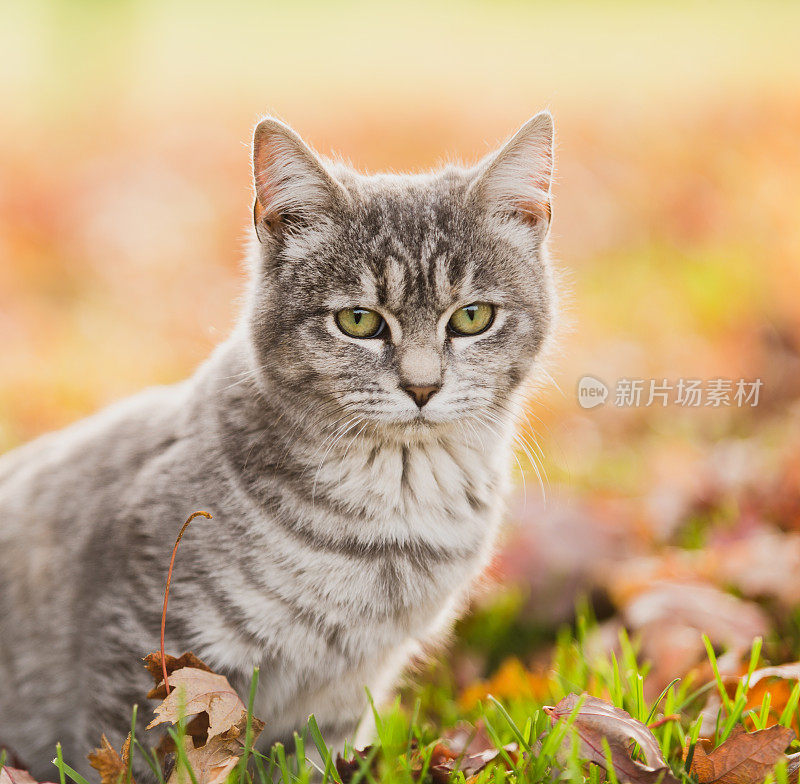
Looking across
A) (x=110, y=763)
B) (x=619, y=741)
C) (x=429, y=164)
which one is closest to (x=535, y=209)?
(x=619, y=741)

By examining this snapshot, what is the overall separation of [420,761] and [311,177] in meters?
1.36

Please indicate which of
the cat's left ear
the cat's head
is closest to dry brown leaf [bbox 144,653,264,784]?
the cat's head

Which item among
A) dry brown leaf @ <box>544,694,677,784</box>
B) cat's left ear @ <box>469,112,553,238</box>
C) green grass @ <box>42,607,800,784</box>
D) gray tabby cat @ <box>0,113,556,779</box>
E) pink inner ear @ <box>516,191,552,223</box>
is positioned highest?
cat's left ear @ <box>469,112,553,238</box>

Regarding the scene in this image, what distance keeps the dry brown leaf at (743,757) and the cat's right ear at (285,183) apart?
1476mm

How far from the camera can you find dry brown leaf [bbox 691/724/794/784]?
63.2 inches

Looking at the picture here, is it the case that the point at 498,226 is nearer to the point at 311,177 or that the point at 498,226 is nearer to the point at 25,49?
the point at 311,177

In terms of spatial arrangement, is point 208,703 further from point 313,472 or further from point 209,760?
point 313,472

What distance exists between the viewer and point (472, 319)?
6.28ft

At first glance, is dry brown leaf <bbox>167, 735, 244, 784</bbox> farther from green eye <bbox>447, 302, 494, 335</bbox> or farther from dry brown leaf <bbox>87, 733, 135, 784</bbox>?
green eye <bbox>447, 302, 494, 335</bbox>

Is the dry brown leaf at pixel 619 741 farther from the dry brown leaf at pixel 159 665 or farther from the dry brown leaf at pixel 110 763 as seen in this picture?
the dry brown leaf at pixel 110 763

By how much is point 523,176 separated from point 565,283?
1.37ft

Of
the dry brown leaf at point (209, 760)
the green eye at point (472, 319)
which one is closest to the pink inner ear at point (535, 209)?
the green eye at point (472, 319)

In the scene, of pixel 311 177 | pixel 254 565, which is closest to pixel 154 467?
pixel 254 565

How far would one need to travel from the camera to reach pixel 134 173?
7996 mm
